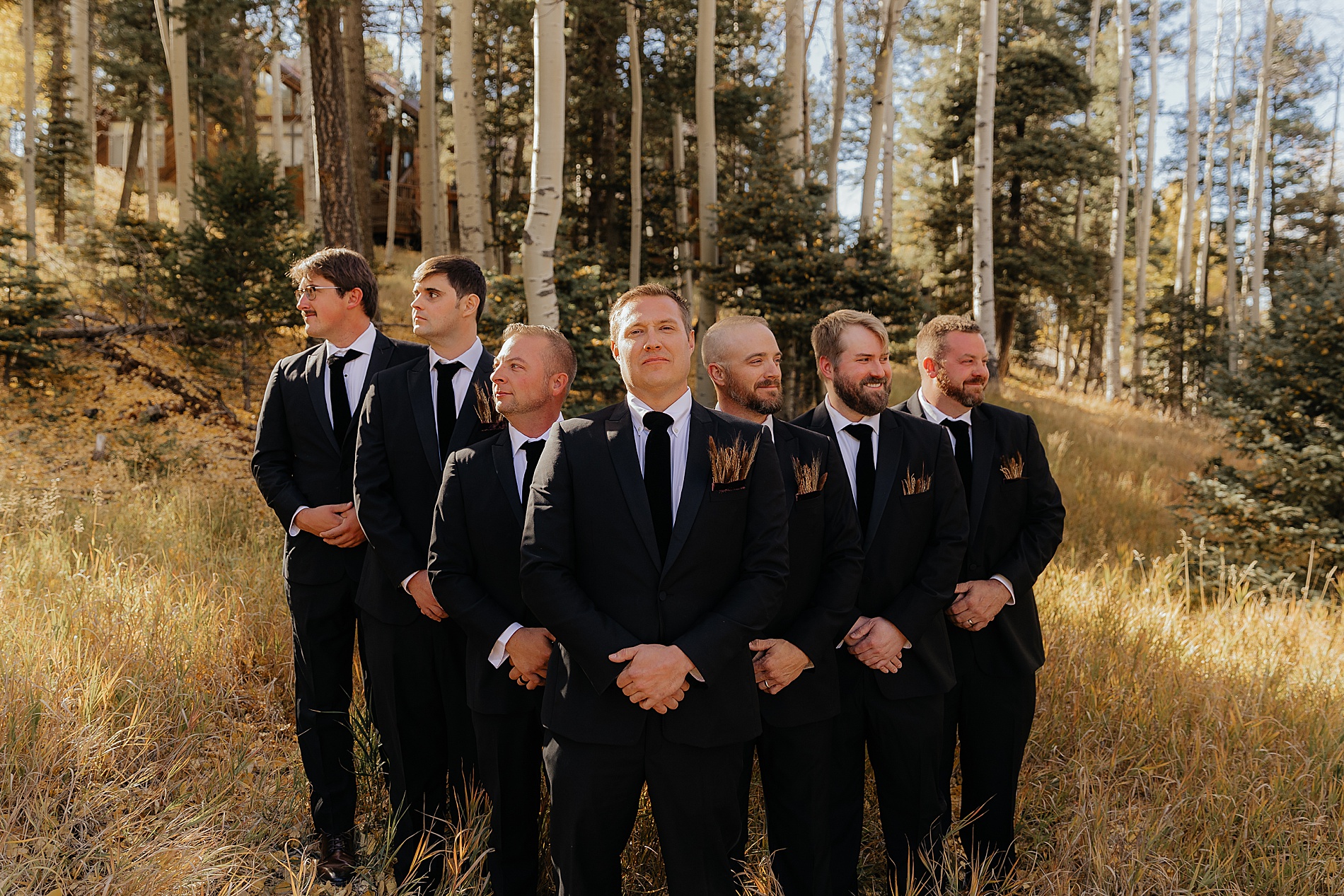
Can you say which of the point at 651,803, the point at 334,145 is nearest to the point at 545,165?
the point at 334,145

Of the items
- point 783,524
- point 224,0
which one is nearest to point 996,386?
point 224,0

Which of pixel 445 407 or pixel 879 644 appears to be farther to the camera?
pixel 445 407

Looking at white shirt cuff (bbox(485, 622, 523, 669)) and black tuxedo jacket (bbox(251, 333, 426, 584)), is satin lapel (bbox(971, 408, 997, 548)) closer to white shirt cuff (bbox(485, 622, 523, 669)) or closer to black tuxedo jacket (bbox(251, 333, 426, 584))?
white shirt cuff (bbox(485, 622, 523, 669))

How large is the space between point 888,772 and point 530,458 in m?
1.76

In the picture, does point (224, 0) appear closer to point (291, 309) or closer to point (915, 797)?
point (291, 309)

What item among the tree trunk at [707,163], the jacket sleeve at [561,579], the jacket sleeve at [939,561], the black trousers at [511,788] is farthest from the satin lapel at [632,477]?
the tree trunk at [707,163]

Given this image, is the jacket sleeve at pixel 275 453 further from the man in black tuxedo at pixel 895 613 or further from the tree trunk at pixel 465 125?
the tree trunk at pixel 465 125

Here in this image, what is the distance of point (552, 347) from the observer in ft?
9.52

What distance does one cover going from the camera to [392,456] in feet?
10.3

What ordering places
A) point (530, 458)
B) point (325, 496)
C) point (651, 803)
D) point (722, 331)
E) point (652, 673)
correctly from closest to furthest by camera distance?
point (652, 673), point (651, 803), point (530, 458), point (722, 331), point (325, 496)

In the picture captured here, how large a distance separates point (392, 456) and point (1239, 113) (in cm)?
3725

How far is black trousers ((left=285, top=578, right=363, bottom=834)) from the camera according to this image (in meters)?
3.30

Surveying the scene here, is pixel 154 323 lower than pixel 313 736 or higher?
higher

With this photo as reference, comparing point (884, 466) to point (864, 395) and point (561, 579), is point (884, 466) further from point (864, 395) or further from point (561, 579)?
point (561, 579)
